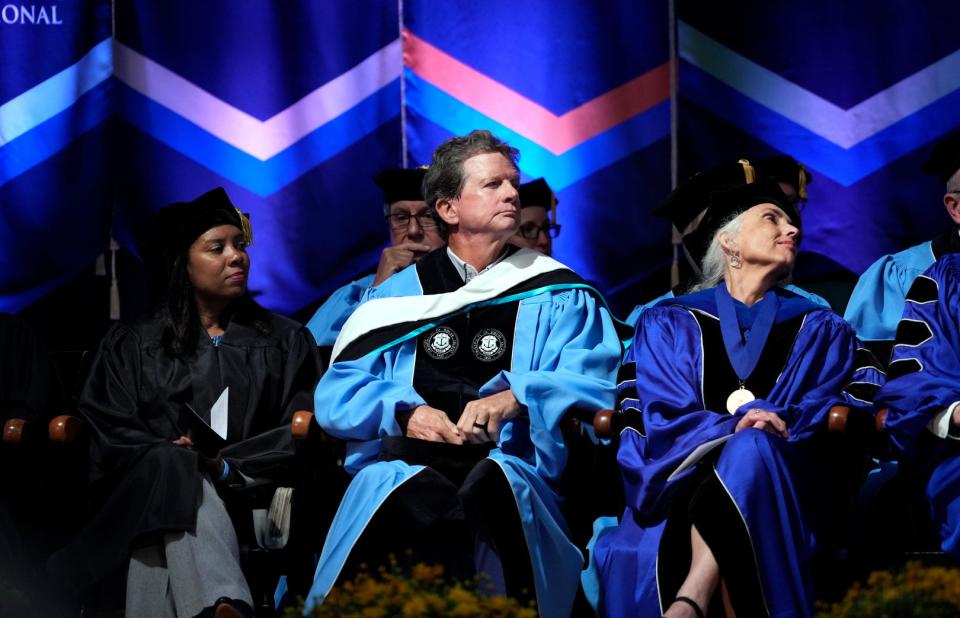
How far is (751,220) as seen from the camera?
4.39 meters

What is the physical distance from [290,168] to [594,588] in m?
2.40

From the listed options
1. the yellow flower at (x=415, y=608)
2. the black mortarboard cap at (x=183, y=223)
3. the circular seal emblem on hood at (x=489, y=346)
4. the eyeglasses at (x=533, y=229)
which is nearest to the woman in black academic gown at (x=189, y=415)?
the black mortarboard cap at (x=183, y=223)

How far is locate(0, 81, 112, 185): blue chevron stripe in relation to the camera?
561 centimetres

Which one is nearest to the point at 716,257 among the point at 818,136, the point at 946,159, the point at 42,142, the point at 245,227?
the point at 946,159

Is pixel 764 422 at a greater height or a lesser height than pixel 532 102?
lesser

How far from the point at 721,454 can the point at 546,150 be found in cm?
218

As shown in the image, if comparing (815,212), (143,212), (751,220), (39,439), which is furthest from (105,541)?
(815,212)

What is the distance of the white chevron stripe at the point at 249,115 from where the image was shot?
5742 mm

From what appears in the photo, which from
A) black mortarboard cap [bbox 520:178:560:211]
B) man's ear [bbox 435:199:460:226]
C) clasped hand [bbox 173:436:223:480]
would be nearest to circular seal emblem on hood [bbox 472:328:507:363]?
man's ear [bbox 435:199:460:226]

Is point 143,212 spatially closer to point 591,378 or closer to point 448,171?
point 448,171

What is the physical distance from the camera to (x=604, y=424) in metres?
4.14

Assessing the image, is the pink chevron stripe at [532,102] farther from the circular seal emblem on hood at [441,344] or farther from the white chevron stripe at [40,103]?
the circular seal emblem on hood at [441,344]

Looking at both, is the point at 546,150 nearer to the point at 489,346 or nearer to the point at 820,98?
the point at 820,98

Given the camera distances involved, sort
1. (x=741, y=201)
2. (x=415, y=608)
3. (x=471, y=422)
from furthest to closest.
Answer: (x=741, y=201)
(x=471, y=422)
(x=415, y=608)
